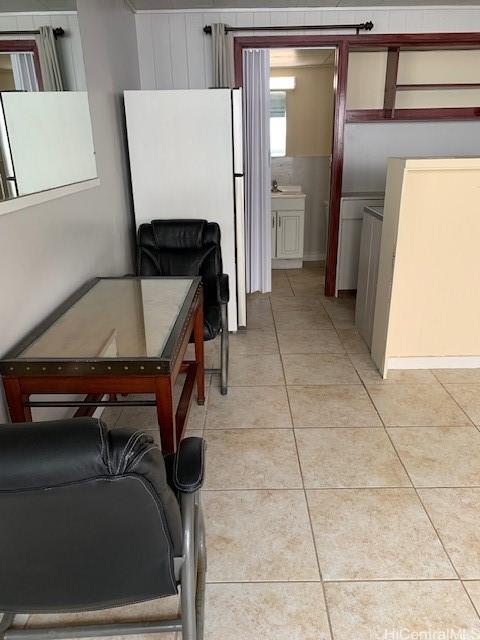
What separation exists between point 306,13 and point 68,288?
10.3 ft

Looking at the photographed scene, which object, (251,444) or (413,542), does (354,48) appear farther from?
(413,542)

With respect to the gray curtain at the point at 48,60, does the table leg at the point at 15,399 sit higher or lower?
lower

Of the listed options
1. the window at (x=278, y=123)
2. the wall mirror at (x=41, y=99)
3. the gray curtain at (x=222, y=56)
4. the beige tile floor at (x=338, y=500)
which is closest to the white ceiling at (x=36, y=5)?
the wall mirror at (x=41, y=99)

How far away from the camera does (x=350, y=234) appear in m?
4.30

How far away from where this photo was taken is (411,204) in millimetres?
2592

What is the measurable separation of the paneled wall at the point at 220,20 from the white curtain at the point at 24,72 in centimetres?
233

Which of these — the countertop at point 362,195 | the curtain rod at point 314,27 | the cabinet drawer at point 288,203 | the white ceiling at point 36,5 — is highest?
the curtain rod at point 314,27

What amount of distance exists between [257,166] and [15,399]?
3.24 m

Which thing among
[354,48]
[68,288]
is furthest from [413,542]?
[354,48]

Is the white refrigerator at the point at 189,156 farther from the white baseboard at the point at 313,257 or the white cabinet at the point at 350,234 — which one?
the white baseboard at the point at 313,257

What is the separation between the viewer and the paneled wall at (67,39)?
5.69 feet

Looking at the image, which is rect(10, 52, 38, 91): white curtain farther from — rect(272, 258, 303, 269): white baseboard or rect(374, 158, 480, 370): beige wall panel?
rect(272, 258, 303, 269): white baseboard

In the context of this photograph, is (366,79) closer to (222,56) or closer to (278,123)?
(278,123)

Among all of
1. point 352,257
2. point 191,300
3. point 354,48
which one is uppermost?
point 354,48
